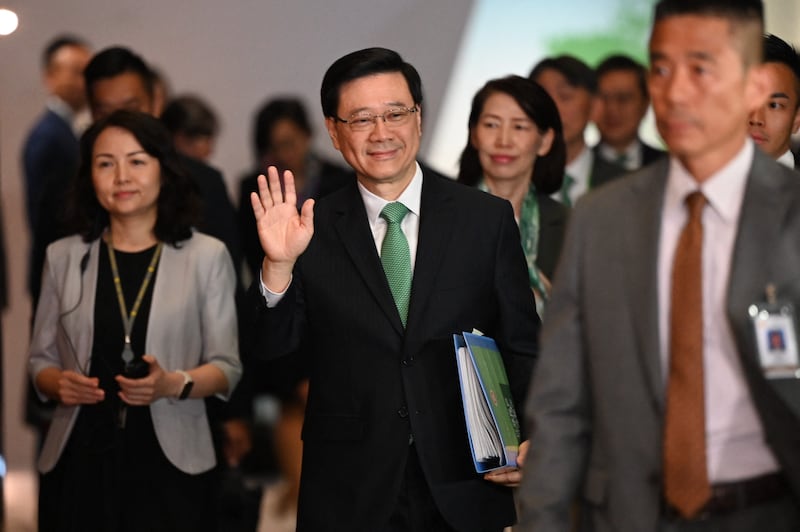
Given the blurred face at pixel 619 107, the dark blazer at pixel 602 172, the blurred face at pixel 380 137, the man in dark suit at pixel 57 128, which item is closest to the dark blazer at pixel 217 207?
the man in dark suit at pixel 57 128

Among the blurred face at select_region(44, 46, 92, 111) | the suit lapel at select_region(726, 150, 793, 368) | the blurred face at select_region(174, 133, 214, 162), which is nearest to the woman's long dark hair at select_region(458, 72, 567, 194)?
the suit lapel at select_region(726, 150, 793, 368)

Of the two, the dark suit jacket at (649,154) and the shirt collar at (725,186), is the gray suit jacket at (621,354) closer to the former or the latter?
the shirt collar at (725,186)

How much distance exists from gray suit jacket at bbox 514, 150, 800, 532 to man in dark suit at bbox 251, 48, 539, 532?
29.6 inches

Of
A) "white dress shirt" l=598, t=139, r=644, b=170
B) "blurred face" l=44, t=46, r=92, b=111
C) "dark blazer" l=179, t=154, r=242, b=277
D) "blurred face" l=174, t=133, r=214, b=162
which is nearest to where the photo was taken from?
"dark blazer" l=179, t=154, r=242, b=277

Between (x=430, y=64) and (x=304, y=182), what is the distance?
79.4 inches

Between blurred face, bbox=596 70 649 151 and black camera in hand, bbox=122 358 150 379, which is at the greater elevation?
blurred face, bbox=596 70 649 151

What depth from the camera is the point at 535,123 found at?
4.70 meters

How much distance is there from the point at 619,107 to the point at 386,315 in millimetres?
3658

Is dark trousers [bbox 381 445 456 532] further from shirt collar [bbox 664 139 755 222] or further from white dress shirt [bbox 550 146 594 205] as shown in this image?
white dress shirt [bbox 550 146 594 205]

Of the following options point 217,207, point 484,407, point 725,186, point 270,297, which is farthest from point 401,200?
point 217,207

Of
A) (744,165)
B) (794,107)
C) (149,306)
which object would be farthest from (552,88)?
(744,165)

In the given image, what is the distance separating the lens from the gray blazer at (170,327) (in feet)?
13.9

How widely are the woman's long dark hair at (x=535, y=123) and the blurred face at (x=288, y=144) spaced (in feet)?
7.04

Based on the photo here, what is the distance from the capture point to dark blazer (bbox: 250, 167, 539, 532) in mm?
3441
